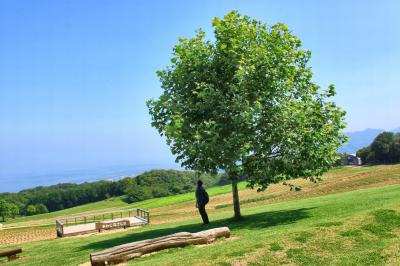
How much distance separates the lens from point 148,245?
14.2 metres

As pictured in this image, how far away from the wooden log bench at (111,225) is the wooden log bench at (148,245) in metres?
16.9

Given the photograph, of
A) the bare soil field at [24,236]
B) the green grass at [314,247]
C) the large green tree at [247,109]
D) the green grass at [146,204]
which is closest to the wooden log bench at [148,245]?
the green grass at [314,247]

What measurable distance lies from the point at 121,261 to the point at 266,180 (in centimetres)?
905

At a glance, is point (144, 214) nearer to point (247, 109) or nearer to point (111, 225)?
point (111, 225)

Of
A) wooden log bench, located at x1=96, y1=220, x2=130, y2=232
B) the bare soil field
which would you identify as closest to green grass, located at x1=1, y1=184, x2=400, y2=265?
wooden log bench, located at x1=96, y1=220, x2=130, y2=232

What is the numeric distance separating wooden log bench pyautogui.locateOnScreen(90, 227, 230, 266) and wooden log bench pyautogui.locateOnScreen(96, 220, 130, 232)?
55.4 ft

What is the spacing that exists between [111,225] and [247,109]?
18.3 metres

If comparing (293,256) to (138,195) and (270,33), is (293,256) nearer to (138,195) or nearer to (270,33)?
(270,33)

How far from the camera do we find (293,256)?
38.7 ft

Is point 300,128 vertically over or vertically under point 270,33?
under

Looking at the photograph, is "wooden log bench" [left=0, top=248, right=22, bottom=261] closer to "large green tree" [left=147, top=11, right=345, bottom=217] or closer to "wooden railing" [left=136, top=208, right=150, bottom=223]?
"large green tree" [left=147, top=11, right=345, bottom=217]

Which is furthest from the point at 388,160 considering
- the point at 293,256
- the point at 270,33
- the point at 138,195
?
the point at 293,256

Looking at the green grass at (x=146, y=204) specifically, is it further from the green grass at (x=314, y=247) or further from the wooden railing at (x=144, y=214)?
the green grass at (x=314, y=247)

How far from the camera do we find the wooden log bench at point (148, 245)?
43.1 ft
